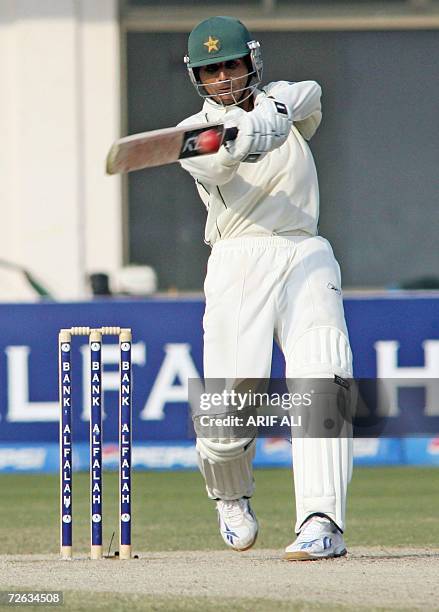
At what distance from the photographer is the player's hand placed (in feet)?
16.9

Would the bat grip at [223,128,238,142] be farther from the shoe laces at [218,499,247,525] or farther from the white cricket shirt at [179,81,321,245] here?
the shoe laces at [218,499,247,525]

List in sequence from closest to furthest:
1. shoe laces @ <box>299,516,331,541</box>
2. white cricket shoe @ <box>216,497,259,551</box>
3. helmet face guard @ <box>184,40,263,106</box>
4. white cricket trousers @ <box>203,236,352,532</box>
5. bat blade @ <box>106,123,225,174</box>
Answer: bat blade @ <box>106,123,225,174</box> < shoe laces @ <box>299,516,331,541</box> < white cricket trousers @ <box>203,236,352,532</box> < helmet face guard @ <box>184,40,263,106</box> < white cricket shoe @ <box>216,497,259,551</box>

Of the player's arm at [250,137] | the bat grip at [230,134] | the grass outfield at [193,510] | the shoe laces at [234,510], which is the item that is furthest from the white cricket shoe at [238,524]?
the bat grip at [230,134]

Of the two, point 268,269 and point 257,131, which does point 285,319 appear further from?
point 257,131

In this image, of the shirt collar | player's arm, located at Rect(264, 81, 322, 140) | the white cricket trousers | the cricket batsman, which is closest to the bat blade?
the cricket batsman

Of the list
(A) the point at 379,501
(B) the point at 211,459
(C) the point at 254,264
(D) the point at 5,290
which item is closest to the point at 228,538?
(B) the point at 211,459

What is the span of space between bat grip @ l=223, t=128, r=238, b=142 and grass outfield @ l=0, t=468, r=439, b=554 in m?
2.07

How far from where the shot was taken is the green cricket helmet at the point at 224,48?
5395 millimetres

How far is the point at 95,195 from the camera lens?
14.9m

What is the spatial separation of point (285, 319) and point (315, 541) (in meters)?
0.78

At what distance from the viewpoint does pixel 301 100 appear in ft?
17.9

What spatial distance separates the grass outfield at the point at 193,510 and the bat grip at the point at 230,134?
81.3 inches

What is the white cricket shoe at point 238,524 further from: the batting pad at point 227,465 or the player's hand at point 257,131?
the player's hand at point 257,131

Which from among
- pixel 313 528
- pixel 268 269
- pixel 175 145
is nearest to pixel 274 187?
pixel 268 269
